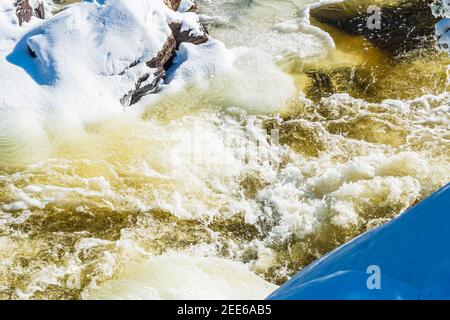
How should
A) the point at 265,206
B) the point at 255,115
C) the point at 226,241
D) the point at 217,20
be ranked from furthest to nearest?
1. the point at 217,20
2. the point at 255,115
3. the point at 265,206
4. the point at 226,241

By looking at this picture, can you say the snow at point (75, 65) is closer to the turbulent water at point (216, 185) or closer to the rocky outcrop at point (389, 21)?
the turbulent water at point (216, 185)

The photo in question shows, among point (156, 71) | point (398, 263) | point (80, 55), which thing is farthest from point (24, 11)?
point (398, 263)

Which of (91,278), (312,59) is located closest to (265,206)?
(91,278)

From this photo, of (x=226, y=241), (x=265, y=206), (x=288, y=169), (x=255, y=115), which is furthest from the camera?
(x=255, y=115)

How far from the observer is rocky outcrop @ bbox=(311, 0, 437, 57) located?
8855mm

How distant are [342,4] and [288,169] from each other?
5.20 m

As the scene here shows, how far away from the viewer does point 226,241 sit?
5488mm

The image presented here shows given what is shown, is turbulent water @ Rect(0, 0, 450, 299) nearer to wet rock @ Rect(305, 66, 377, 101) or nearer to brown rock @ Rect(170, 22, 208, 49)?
wet rock @ Rect(305, 66, 377, 101)

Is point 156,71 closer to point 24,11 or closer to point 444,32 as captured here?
point 24,11

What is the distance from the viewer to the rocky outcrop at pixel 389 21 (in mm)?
8855

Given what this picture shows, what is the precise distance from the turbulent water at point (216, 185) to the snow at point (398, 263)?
1801 mm

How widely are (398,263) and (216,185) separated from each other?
3493 mm

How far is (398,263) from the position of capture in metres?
2.78
